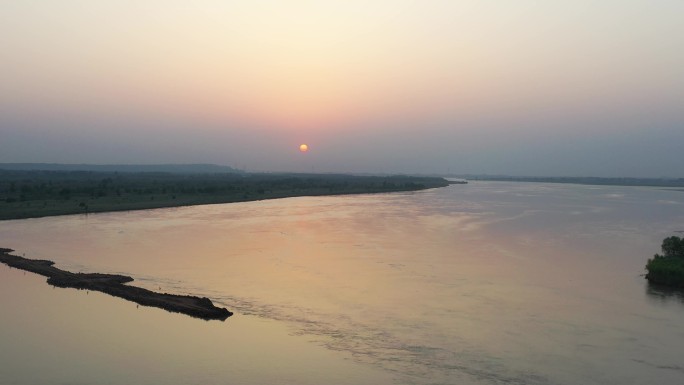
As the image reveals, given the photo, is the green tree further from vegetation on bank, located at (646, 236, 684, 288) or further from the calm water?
the calm water

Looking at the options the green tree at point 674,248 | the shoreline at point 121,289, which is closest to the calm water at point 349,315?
the shoreline at point 121,289

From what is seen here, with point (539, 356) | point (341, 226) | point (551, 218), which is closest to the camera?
point (539, 356)

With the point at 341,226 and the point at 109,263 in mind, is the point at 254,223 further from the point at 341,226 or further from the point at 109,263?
the point at 109,263

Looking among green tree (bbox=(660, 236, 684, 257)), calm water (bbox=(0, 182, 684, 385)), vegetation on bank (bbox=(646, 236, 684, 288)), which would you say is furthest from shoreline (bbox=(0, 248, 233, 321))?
green tree (bbox=(660, 236, 684, 257))

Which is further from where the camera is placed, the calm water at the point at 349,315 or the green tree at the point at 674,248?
the green tree at the point at 674,248

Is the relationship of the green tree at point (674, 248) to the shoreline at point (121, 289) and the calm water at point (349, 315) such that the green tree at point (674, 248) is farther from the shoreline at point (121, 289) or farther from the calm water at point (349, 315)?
the shoreline at point (121, 289)

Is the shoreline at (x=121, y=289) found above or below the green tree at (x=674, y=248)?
below

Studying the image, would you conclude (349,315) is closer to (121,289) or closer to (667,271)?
(121,289)

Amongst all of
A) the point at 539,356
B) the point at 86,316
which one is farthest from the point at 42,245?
the point at 539,356
